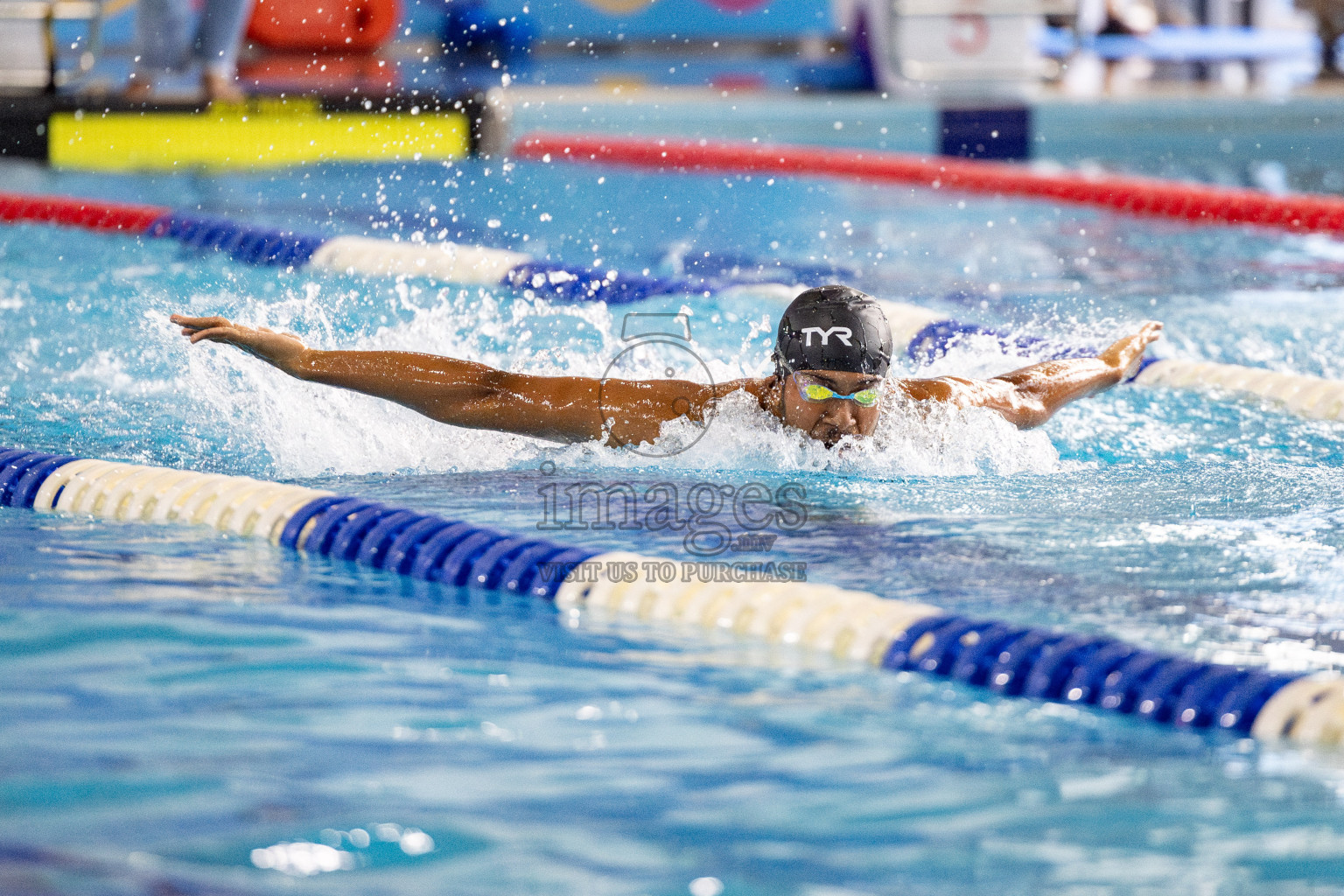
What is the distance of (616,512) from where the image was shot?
11.0 ft

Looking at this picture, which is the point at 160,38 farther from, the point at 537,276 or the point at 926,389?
the point at 926,389

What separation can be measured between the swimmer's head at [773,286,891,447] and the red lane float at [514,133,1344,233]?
4.48 m

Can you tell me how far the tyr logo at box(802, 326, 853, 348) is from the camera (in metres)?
3.40

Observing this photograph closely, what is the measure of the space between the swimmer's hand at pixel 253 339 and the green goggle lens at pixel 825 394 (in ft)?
3.43

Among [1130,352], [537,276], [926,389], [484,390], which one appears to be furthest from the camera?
[537,276]

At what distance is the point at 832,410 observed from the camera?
345cm

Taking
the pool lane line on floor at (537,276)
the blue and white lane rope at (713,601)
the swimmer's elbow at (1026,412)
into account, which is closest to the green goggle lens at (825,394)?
the swimmer's elbow at (1026,412)

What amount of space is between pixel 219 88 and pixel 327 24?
393 centimetres

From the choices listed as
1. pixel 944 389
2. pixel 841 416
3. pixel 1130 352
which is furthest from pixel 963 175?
pixel 841 416

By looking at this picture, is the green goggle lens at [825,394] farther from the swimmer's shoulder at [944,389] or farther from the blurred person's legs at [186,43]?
the blurred person's legs at [186,43]

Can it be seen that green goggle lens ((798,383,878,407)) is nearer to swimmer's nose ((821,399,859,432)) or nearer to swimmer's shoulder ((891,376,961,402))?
swimmer's nose ((821,399,859,432))

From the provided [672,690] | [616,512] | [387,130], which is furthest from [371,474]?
[387,130]

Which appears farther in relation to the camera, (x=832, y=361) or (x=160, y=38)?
(x=160, y=38)

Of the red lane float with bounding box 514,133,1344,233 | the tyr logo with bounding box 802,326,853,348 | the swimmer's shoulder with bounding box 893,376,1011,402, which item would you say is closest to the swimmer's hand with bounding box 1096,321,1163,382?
the swimmer's shoulder with bounding box 893,376,1011,402
